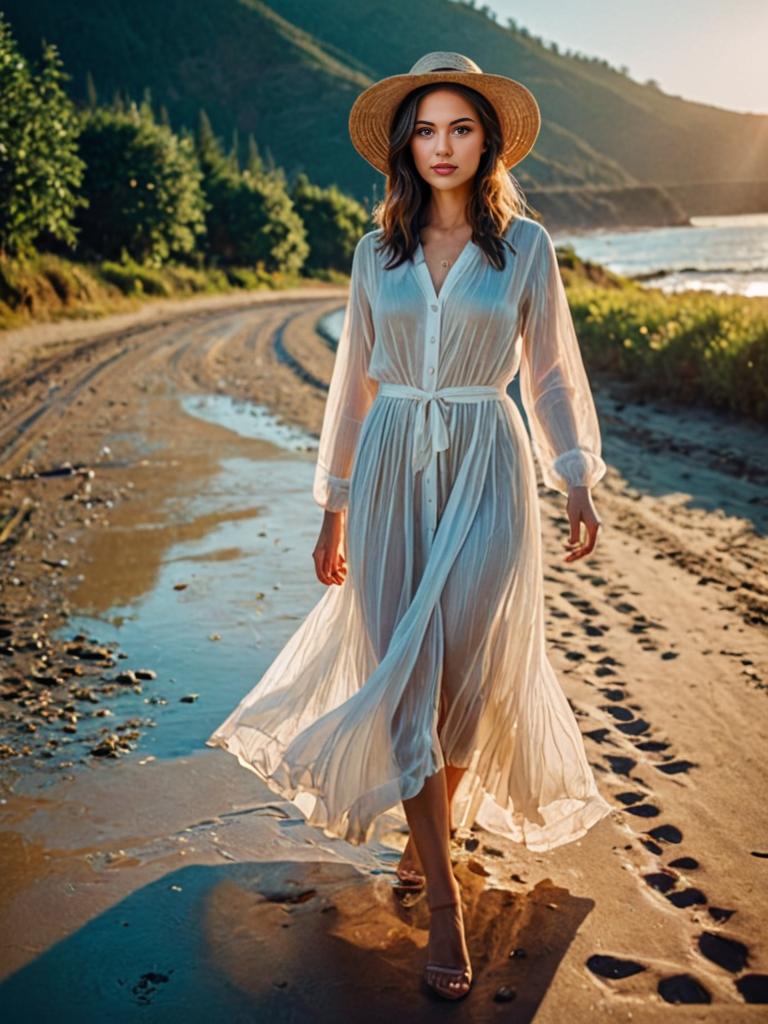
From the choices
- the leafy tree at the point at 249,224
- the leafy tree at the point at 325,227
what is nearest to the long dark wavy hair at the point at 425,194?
the leafy tree at the point at 249,224

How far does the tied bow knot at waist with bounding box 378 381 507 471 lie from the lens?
2910 millimetres

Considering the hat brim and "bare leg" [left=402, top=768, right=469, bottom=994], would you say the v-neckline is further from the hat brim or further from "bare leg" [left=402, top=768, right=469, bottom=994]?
"bare leg" [left=402, top=768, right=469, bottom=994]

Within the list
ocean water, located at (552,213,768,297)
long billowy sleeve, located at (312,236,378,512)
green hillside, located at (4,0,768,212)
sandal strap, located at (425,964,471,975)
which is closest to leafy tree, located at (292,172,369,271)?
ocean water, located at (552,213,768,297)

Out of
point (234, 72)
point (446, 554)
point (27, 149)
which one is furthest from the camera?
point (234, 72)

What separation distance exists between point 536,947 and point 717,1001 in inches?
18.0

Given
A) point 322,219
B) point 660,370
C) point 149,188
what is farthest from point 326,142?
point 660,370

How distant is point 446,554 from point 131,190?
35.8 metres

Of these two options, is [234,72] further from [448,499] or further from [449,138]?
[448,499]

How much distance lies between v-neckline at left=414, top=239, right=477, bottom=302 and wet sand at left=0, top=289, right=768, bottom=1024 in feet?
5.06

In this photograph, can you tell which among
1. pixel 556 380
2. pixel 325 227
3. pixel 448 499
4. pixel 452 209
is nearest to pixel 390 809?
pixel 448 499

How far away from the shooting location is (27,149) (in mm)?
23109

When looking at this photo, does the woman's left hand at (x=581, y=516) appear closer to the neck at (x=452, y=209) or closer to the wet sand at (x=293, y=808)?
the neck at (x=452, y=209)

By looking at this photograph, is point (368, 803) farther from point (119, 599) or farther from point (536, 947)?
point (119, 599)

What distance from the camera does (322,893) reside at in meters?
3.10
